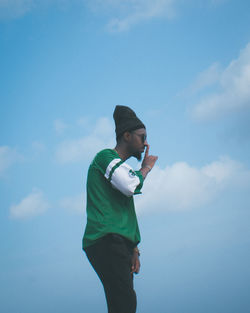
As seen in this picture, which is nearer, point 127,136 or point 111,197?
point 111,197

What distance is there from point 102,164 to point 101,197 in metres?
0.28

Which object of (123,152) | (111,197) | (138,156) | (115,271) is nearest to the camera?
(115,271)

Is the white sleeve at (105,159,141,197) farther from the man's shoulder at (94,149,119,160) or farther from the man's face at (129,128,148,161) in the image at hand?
the man's face at (129,128,148,161)

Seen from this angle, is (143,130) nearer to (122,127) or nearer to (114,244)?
(122,127)

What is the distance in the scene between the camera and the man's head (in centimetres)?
332

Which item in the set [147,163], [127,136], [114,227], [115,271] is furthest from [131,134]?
[115,271]

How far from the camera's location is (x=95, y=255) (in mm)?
2906

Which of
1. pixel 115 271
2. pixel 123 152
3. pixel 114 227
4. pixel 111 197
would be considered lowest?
pixel 115 271

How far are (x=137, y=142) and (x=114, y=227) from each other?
2.81 ft

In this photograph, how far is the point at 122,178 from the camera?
9.55 ft

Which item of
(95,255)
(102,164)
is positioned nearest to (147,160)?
(102,164)

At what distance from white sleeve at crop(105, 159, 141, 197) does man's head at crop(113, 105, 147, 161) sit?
37 centimetres

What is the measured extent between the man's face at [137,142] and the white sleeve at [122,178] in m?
Result: 0.36

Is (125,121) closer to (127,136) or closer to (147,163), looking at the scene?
(127,136)
